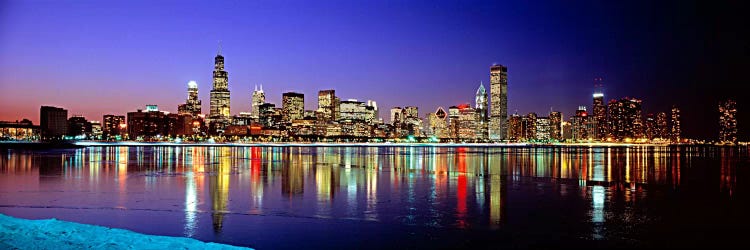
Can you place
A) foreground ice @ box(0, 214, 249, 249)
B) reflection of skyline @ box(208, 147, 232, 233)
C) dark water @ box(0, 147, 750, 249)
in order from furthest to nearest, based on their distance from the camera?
1. reflection of skyline @ box(208, 147, 232, 233)
2. dark water @ box(0, 147, 750, 249)
3. foreground ice @ box(0, 214, 249, 249)

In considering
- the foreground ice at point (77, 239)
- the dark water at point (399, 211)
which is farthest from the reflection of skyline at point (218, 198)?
the foreground ice at point (77, 239)

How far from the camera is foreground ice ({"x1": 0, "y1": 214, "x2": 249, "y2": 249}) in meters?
9.69

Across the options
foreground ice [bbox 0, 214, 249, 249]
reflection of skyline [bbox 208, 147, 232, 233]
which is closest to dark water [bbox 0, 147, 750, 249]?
reflection of skyline [bbox 208, 147, 232, 233]

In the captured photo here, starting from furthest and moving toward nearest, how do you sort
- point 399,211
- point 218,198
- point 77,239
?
point 218,198 → point 399,211 → point 77,239

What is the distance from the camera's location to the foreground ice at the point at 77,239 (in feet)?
31.8

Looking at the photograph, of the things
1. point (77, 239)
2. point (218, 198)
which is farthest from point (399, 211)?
point (77, 239)

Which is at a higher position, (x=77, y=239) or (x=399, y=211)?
(x=77, y=239)

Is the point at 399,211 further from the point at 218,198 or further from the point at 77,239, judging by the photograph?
the point at 77,239

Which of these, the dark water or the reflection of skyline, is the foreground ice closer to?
the dark water

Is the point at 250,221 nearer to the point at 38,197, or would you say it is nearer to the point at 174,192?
the point at 174,192

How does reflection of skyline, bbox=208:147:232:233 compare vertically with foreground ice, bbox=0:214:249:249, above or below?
below

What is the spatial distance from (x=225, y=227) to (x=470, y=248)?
5375 mm

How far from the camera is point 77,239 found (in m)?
10.2

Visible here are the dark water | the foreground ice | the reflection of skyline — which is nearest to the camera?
the foreground ice
